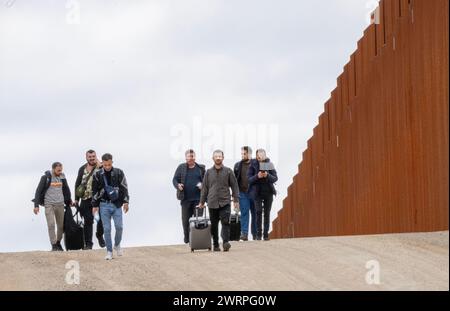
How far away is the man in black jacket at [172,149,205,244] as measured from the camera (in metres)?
22.5

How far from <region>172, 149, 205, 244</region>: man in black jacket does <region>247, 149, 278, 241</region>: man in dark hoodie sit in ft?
3.34

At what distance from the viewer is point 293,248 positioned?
1992 cm

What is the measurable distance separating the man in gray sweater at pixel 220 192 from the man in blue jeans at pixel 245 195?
8.84ft

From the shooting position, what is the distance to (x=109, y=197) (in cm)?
1925

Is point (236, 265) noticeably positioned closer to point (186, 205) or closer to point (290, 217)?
point (186, 205)

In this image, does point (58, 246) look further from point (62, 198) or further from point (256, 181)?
point (256, 181)

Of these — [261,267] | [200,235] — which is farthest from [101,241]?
[261,267]

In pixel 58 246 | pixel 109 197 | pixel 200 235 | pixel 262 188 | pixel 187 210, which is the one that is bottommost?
pixel 58 246

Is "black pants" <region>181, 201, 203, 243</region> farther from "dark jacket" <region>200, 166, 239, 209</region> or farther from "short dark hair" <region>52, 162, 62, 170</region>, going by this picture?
"short dark hair" <region>52, 162, 62, 170</region>

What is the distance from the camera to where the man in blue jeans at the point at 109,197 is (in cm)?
1927

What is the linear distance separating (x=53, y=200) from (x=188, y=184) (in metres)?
2.64
